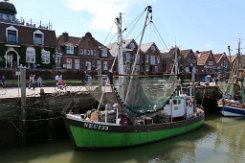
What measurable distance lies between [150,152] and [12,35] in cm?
3068

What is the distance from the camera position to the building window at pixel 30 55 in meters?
43.0

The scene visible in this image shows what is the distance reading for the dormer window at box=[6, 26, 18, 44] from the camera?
41.2 m

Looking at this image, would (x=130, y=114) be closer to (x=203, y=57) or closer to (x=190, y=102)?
(x=190, y=102)

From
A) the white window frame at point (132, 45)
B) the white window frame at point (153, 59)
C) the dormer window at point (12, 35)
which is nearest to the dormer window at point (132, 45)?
the white window frame at point (132, 45)

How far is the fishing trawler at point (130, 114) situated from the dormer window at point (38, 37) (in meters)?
25.2

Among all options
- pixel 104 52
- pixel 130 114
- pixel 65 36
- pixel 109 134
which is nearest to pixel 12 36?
pixel 65 36

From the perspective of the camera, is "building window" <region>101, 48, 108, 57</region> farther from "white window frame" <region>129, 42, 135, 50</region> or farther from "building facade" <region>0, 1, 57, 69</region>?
"building facade" <region>0, 1, 57, 69</region>

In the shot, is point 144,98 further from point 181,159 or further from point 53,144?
point 53,144

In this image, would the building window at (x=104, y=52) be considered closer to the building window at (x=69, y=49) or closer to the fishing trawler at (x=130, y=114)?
the building window at (x=69, y=49)

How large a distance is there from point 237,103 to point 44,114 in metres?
21.4

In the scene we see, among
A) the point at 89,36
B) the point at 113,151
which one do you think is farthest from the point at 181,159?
the point at 89,36

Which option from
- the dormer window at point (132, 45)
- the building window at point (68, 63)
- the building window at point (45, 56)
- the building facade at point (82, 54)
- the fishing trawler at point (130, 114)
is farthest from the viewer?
the dormer window at point (132, 45)

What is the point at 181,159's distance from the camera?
57.4 ft

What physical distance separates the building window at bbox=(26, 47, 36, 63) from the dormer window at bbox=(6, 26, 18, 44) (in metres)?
2.21
